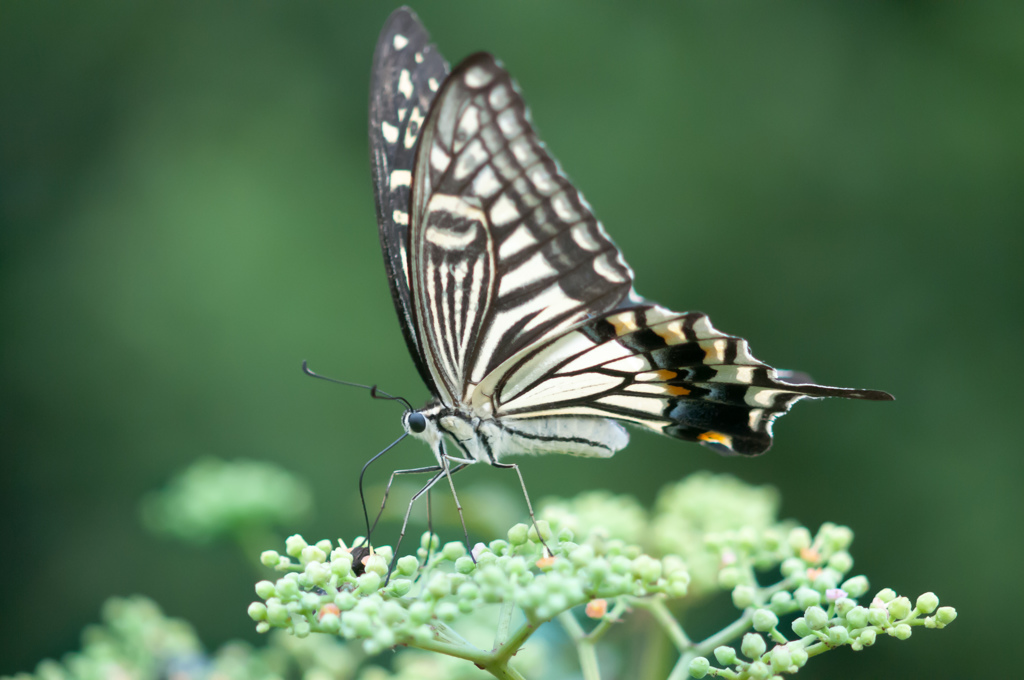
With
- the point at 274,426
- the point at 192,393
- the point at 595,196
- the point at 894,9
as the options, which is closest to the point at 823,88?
the point at 894,9

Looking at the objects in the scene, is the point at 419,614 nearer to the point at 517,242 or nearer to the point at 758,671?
the point at 758,671

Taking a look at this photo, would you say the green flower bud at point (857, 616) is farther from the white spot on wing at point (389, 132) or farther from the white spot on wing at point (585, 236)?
the white spot on wing at point (389, 132)

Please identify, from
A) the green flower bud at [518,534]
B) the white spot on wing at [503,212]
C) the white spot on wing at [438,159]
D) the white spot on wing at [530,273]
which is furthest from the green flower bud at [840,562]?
the white spot on wing at [438,159]

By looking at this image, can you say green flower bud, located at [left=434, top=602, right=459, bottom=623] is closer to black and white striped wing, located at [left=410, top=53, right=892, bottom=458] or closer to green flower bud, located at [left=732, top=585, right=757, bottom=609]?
green flower bud, located at [left=732, top=585, right=757, bottom=609]

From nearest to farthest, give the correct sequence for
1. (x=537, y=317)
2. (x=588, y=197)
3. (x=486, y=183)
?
(x=486, y=183) → (x=537, y=317) → (x=588, y=197)

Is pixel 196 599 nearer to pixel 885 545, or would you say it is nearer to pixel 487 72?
pixel 885 545

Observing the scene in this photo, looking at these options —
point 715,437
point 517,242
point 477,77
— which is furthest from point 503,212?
point 715,437

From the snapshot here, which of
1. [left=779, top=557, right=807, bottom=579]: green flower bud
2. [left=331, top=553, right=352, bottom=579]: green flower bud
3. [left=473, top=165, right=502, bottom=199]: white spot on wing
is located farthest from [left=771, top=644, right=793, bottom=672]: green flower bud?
[left=473, top=165, right=502, bottom=199]: white spot on wing
